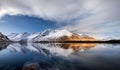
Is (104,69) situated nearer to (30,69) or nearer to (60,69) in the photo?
(60,69)

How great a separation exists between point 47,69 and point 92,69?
8.15 m

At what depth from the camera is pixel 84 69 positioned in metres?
29.7

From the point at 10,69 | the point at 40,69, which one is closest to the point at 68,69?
the point at 40,69

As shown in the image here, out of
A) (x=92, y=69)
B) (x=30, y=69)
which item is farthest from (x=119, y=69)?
(x=30, y=69)

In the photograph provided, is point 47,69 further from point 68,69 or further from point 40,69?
point 68,69

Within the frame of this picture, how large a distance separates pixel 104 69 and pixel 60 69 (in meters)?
8.10

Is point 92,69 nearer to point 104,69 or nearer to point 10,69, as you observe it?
point 104,69

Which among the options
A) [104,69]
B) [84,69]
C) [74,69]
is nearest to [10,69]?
[74,69]

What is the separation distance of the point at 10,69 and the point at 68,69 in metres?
10.5

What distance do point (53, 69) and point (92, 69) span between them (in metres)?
7.09

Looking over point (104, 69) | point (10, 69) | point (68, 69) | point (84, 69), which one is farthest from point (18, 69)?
point (104, 69)

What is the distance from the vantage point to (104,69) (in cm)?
2969

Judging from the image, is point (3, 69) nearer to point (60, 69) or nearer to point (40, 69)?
point (40, 69)

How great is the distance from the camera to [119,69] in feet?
95.2
